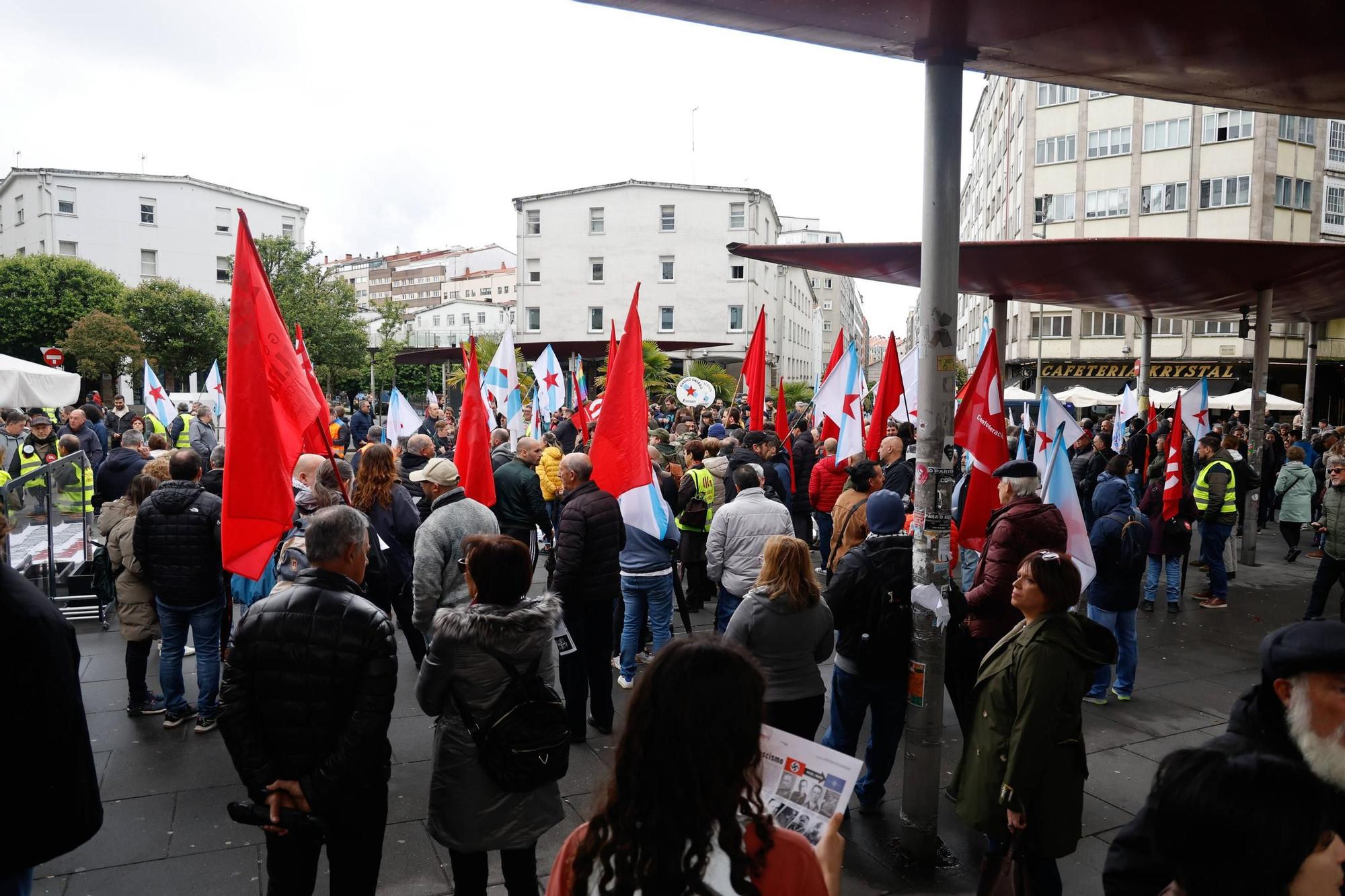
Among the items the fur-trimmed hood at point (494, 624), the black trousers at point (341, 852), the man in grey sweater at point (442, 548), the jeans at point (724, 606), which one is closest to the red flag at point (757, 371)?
the jeans at point (724, 606)

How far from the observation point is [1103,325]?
4359cm

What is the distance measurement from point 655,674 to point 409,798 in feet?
12.5

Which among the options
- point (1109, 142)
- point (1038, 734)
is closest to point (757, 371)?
point (1038, 734)

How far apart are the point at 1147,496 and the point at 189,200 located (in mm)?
64725

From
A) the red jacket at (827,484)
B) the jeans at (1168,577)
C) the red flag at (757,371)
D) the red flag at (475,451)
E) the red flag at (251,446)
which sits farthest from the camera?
the red flag at (757,371)

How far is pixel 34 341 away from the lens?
44281 millimetres

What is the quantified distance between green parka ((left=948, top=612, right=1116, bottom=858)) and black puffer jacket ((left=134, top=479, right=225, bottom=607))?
4887mm

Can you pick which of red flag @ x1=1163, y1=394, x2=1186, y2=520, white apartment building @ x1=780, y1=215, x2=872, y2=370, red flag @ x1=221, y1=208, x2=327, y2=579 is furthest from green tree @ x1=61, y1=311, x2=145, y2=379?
white apartment building @ x1=780, y1=215, x2=872, y2=370

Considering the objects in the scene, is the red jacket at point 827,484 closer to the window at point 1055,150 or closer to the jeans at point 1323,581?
the jeans at point 1323,581

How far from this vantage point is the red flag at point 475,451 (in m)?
6.68

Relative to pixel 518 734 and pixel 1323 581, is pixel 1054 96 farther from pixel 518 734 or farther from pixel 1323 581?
pixel 518 734

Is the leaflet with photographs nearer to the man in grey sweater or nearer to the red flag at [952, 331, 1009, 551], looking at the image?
the man in grey sweater

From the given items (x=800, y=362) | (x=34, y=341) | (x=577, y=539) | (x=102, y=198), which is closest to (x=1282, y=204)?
(x=800, y=362)

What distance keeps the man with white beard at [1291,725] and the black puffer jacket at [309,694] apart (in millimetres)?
2440
